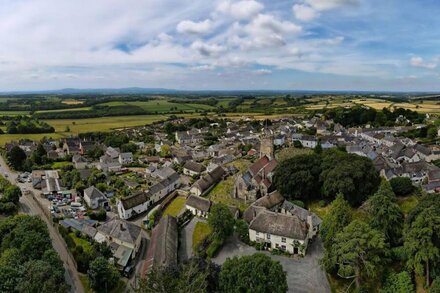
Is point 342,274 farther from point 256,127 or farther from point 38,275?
point 256,127

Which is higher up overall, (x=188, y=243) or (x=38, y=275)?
(x=38, y=275)

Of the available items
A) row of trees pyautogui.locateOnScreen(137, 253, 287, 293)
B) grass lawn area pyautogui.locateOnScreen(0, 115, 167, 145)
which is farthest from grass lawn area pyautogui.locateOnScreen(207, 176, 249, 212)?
grass lawn area pyautogui.locateOnScreen(0, 115, 167, 145)

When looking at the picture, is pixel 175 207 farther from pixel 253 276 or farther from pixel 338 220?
pixel 253 276

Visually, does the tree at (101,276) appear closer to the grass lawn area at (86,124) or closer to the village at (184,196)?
the village at (184,196)

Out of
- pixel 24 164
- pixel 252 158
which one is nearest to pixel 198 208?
pixel 252 158

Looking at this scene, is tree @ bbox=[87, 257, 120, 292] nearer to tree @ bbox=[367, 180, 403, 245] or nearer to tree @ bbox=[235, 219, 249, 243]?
tree @ bbox=[235, 219, 249, 243]

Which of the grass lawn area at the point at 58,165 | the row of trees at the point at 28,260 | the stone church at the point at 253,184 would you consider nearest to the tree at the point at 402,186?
the stone church at the point at 253,184
